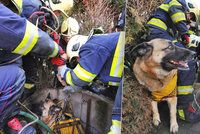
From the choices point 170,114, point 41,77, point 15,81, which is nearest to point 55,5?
point 41,77

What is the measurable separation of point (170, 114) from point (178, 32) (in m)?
0.34

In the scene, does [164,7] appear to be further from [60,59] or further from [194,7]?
[60,59]

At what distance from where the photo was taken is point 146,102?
1.47 meters

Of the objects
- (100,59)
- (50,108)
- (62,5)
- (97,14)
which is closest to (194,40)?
(100,59)

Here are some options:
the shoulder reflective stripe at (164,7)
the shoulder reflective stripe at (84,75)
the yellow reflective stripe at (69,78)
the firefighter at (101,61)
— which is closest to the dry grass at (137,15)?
the shoulder reflective stripe at (164,7)

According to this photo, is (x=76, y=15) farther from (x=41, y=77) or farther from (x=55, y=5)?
(x=41, y=77)

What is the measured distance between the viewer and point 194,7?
4.42ft

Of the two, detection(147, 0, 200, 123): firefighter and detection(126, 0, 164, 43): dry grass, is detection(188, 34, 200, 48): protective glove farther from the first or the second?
detection(126, 0, 164, 43): dry grass

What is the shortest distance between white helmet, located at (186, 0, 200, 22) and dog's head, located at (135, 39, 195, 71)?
5.6 inches

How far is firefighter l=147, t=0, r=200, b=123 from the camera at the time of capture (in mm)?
1353

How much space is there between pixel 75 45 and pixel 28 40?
18.6 inches

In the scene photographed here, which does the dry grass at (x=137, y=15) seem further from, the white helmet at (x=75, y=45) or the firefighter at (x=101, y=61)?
the white helmet at (x=75, y=45)

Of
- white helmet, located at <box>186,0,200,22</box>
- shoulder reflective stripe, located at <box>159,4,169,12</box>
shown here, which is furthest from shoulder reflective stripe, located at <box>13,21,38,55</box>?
white helmet, located at <box>186,0,200,22</box>

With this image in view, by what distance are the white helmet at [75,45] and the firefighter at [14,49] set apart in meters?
0.13
